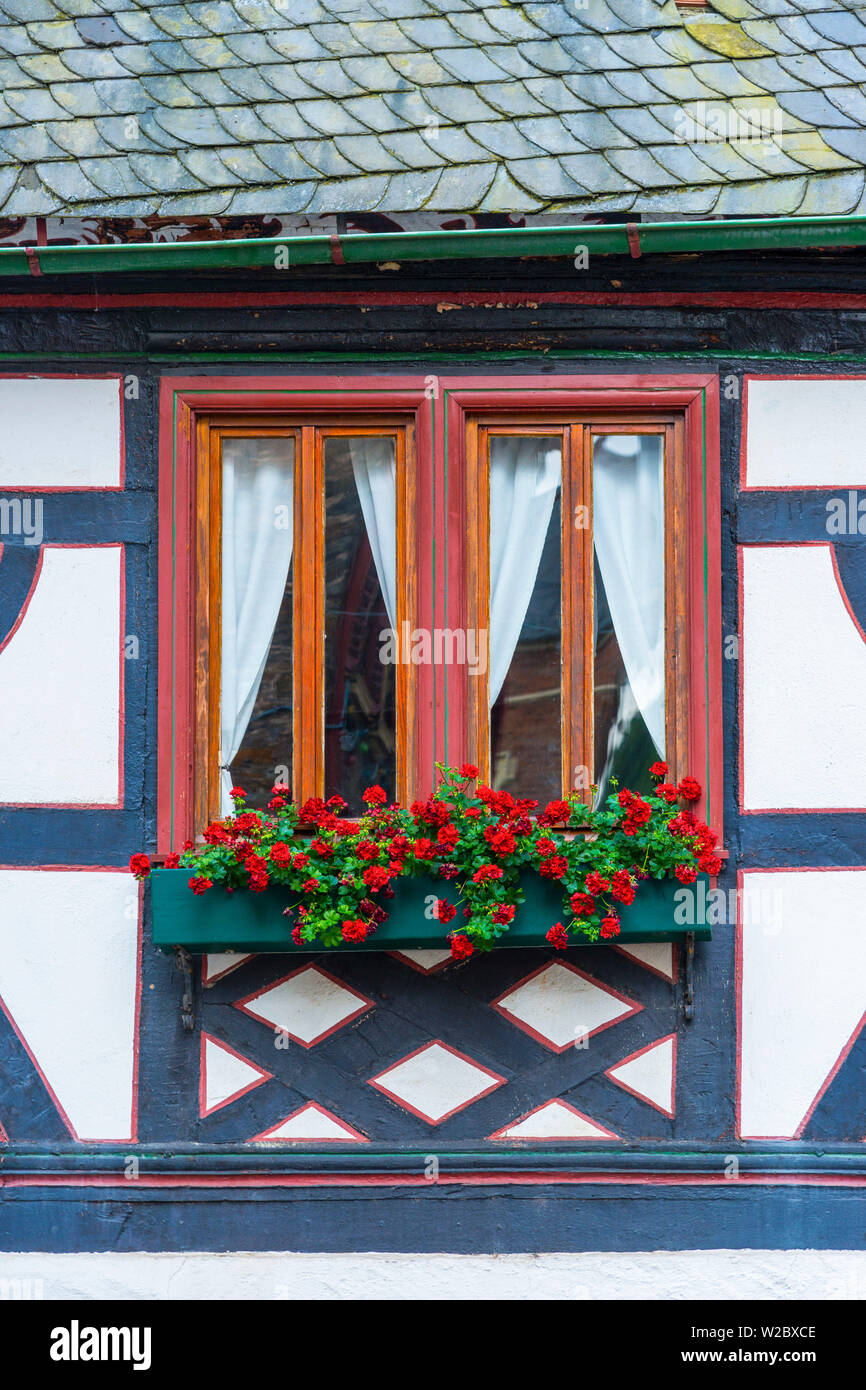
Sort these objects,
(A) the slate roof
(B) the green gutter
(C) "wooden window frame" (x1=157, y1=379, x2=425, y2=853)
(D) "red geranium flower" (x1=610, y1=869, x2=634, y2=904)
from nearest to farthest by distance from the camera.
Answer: (D) "red geranium flower" (x1=610, y1=869, x2=634, y2=904), (B) the green gutter, (A) the slate roof, (C) "wooden window frame" (x1=157, y1=379, x2=425, y2=853)

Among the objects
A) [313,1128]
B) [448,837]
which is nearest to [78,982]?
[313,1128]

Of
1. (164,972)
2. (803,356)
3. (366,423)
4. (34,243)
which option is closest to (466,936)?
(164,972)

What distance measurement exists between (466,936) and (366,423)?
5.72 ft

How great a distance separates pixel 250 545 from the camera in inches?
171

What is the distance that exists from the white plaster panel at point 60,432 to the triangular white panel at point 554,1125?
99.0 inches

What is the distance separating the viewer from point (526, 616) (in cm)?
431

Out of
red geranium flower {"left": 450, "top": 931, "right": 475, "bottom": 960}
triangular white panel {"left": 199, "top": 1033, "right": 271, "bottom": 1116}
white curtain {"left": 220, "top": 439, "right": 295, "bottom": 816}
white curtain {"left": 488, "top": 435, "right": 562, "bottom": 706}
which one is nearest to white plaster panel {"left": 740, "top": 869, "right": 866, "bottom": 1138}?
red geranium flower {"left": 450, "top": 931, "right": 475, "bottom": 960}

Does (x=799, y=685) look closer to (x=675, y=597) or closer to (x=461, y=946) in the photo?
(x=675, y=597)

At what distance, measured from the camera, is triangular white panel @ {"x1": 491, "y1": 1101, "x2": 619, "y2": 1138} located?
13.6ft

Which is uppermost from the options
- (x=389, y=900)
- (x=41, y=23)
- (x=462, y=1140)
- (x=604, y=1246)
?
(x=41, y=23)

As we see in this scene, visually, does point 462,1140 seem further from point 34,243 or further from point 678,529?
point 34,243

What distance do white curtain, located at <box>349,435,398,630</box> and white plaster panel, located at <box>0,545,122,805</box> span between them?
2.78 feet

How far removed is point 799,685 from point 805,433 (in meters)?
0.85

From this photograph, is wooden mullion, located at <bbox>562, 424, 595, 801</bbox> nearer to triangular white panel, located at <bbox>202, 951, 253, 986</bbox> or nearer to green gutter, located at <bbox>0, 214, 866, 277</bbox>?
green gutter, located at <bbox>0, 214, 866, 277</bbox>
